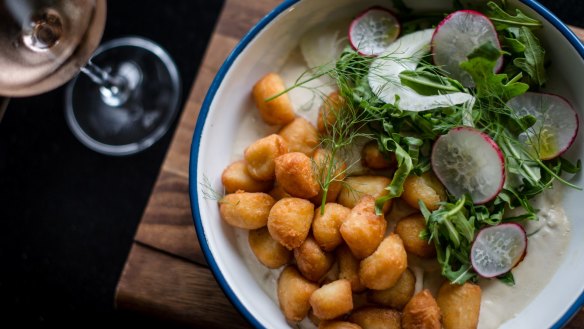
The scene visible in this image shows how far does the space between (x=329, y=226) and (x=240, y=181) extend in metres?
0.25

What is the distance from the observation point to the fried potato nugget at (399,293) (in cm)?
138

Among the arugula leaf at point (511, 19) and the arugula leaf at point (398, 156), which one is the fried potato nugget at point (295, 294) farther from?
the arugula leaf at point (511, 19)

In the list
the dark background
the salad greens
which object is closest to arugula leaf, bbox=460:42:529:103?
the salad greens

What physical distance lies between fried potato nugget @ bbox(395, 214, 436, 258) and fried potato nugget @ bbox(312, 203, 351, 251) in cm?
13

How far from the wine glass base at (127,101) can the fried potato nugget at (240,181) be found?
0.63 meters

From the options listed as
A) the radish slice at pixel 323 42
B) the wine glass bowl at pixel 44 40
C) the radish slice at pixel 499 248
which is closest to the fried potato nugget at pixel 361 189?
the radish slice at pixel 499 248

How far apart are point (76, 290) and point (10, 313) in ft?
0.78

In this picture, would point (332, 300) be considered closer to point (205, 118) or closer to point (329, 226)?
point (329, 226)

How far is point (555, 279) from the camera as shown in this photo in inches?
54.7

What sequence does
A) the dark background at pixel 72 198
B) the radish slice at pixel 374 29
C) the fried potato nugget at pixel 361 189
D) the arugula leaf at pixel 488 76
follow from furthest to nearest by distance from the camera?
the dark background at pixel 72 198
the radish slice at pixel 374 29
the fried potato nugget at pixel 361 189
the arugula leaf at pixel 488 76

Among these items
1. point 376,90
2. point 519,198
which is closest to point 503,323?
point 519,198

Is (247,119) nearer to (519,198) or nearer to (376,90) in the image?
(376,90)

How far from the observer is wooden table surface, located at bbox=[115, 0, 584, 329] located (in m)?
1.65

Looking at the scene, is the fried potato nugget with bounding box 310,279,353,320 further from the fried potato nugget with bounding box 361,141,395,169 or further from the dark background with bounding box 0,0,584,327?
the dark background with bounding box 0,0,584,327
